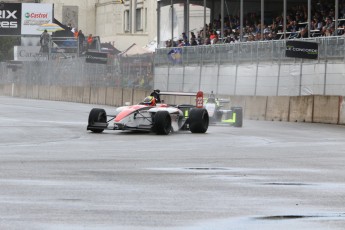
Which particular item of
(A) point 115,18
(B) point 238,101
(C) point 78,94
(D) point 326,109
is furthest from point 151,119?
(A) point 115,18

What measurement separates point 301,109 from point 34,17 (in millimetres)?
59118

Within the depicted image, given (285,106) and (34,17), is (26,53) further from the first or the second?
(285,106)

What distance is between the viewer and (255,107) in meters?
38.8

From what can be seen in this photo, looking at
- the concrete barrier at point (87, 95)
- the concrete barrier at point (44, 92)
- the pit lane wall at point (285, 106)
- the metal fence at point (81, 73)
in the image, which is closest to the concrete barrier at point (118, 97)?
the pit lane wall at point (285, 106)

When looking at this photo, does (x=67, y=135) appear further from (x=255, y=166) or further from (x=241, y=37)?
(x=241, y=37)

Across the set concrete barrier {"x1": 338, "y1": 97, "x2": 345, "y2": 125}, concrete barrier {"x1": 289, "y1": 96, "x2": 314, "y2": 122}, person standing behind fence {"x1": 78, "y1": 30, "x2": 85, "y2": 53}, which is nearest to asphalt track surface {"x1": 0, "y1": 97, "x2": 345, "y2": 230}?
concrete barrier {"x1": 338, "y1": 97, "x2": 345, "y2": 125}

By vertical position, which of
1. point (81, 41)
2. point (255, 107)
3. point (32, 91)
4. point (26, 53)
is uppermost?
point (81, 41)

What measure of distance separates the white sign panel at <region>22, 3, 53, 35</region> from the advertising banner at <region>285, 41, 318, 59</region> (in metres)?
57.2

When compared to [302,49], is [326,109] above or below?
below

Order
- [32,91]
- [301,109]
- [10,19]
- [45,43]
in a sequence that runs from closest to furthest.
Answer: [301,109] → [32,91] → [45,43] → [10,19]

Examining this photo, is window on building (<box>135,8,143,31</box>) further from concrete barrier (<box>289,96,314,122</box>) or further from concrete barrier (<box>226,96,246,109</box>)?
concrete barrier (<box>289,96,314,122</box>)

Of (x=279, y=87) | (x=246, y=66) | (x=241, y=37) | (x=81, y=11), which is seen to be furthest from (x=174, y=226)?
(x=81, y=11)

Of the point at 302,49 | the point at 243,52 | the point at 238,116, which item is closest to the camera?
the point at 238,116

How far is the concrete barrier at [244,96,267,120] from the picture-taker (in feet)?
125
